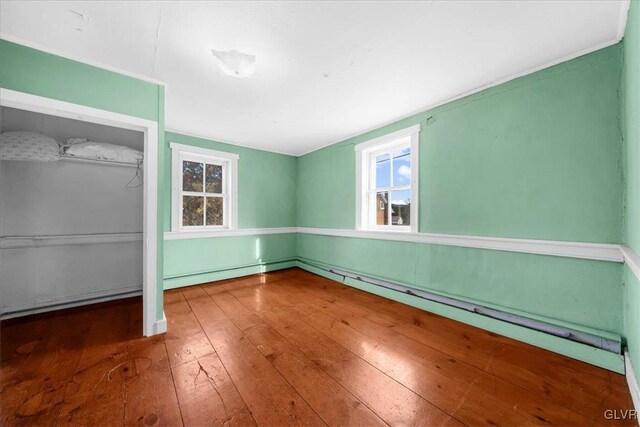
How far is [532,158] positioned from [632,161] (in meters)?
0.72

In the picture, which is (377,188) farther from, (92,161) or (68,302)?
(68,302)

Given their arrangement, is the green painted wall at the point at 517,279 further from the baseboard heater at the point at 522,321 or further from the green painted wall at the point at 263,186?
the green painted wall at the point at 263,186

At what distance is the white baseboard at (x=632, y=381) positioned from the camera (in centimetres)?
136

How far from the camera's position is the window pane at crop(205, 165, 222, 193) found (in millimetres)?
4152

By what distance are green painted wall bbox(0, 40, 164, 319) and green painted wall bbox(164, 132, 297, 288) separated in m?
1.48

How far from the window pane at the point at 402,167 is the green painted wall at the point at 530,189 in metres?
0.28

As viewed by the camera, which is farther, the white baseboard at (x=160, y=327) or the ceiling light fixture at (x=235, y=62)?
the white baseboard at (x=160, y=327)

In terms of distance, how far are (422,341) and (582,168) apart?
6.21 ft

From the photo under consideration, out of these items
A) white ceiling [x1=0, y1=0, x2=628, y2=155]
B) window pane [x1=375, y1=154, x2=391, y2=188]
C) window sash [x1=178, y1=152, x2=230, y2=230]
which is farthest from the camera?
window sash [x1=178, y1=152, x2=230, y2=230]

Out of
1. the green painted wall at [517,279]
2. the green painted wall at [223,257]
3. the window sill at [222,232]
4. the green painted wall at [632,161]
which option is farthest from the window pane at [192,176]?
the green painted wall at [632,161]

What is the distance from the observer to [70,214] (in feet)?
9.98

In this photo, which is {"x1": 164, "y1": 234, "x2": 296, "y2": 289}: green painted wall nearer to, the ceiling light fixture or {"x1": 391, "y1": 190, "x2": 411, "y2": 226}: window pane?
{"x1": 391, "y1": 190, "x2": 411, "y2": 226}: window pane

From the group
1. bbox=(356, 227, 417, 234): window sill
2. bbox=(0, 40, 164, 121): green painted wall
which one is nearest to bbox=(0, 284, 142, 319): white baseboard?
bbox=(0, 40, 164, 121): green painted wall

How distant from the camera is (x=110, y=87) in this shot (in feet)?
7.06
